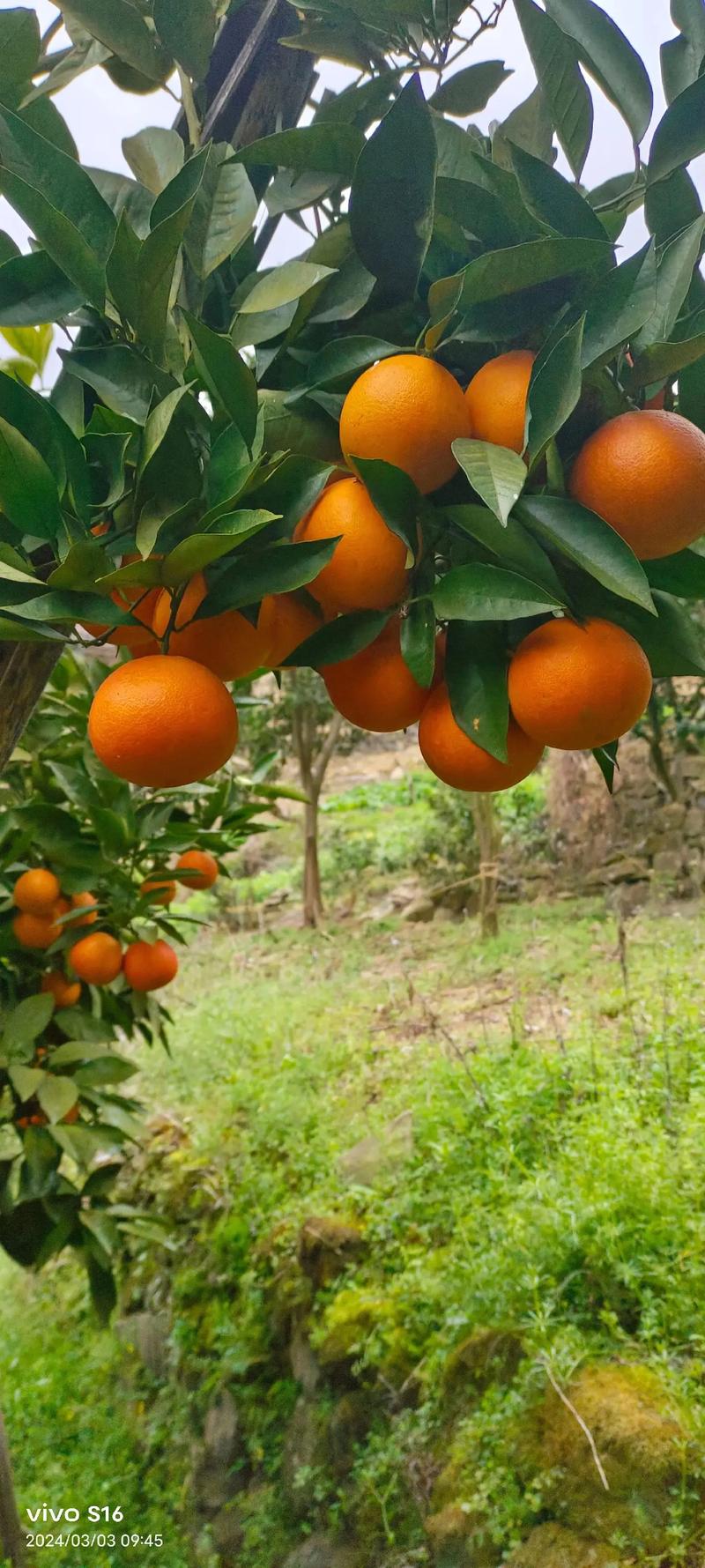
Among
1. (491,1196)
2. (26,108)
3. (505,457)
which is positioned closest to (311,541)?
(505,457)

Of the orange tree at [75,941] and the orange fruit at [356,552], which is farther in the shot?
the orange tree at [75,941]

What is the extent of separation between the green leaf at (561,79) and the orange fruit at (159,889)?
2.99 ft

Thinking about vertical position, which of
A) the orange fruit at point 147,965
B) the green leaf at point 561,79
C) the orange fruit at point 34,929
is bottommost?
the orange fruit at point 147,965

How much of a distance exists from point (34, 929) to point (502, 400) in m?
0.92

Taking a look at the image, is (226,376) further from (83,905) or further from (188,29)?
(83,905)

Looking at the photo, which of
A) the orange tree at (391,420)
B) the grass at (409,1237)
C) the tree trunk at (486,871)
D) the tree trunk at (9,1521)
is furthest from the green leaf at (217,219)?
the tree trunk at (486,871)

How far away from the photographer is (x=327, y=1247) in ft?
6.77

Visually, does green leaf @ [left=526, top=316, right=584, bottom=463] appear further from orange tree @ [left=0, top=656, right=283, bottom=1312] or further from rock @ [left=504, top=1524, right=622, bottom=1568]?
rock @ [left=504, top=1524, right=622, bottom=1568]

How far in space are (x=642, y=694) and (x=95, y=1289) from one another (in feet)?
4.41

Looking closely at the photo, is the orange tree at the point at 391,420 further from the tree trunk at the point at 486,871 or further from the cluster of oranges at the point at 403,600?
the tree trunk at the point at 486,871

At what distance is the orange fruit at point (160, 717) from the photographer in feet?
1.29

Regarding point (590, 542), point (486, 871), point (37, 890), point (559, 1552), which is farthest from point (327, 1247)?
point (486, 871)

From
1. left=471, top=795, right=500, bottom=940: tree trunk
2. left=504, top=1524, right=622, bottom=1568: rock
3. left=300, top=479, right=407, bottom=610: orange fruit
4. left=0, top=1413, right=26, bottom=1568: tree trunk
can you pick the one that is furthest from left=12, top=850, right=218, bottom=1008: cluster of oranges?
left=471, top=795, right=500, bottom=940: tree trunk

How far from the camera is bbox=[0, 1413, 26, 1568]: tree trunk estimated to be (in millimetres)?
1210
